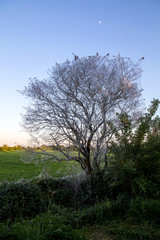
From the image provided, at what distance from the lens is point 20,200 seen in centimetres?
636

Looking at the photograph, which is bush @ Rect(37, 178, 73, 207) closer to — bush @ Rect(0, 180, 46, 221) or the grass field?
bush @ Rect(0, 180, 46, 221)

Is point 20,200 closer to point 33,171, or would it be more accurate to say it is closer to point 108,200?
point 108,200

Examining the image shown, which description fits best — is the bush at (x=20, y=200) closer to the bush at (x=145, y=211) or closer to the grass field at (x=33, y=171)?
the grass field at (x=33, y=171)

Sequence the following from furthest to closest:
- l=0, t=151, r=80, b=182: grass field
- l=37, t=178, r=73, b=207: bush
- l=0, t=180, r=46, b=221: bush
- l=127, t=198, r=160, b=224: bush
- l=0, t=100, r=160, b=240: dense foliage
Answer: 1. l=0, t=151, r=80, b=182: grass field
2. l=37, t=178, r=73, b=207: bush
3. l=0, t=180, r=46, b=221: bush
4. l=127, t=198, r=160, b=224: bush
5. l=0, t=100, r=160, b=240: dense foliage

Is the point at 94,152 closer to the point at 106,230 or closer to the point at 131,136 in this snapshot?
the point at 131,136

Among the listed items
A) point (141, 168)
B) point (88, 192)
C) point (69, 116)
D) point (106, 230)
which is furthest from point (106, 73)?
point (106, 230)

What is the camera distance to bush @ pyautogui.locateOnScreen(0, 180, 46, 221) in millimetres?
5754

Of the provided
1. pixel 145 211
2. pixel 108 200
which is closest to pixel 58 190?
pixel 108 200

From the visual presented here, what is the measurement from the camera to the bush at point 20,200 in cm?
575

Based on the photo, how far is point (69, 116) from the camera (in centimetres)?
827

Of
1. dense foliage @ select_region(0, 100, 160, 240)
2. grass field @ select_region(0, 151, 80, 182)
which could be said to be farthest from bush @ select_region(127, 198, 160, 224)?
grass field @ select_region(0, 151, 80, 182)

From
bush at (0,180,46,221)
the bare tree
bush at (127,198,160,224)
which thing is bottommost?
bush at (0,180,46,221)

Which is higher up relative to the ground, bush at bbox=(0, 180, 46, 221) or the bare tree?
the bare tree

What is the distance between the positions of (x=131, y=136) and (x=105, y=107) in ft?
8.45
